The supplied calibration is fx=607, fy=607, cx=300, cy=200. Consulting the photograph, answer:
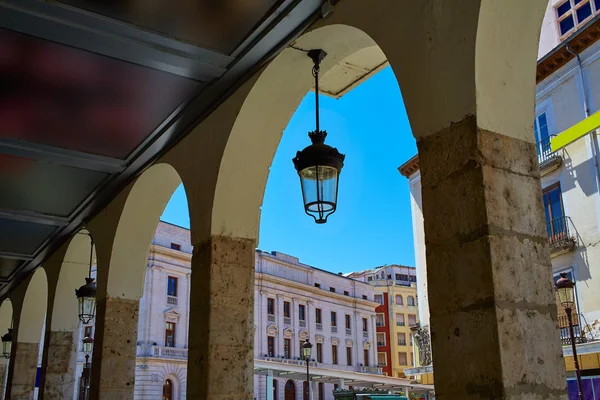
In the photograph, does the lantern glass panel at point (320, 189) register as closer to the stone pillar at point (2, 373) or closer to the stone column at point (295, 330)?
the stone pillar at point (2, 373)

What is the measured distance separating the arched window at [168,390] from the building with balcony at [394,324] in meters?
26.1

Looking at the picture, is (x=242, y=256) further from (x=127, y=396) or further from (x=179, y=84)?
(x=127, y=396)

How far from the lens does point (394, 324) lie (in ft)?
190

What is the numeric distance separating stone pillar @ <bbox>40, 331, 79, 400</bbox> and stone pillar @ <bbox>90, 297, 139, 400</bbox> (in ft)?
9.70

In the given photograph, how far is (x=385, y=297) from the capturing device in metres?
58.7

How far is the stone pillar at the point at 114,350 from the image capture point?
6.96 meters

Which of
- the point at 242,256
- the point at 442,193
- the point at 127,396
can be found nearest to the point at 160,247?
the point at 127,396

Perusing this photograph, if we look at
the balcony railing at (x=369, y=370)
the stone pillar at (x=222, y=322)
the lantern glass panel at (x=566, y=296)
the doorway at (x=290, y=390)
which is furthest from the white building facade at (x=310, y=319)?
the stone pillar at (x=222, y=322)

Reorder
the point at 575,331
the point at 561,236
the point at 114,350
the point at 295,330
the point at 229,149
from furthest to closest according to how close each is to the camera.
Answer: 1. the point at 295,330
2. the point at 561,236
3. the point at 575,331
4. the point at 114,350
5. the point at 229,149

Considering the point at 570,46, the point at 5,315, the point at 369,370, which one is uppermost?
the point at 570,46

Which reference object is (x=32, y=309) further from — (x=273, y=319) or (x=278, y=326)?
(x=278, y=326)

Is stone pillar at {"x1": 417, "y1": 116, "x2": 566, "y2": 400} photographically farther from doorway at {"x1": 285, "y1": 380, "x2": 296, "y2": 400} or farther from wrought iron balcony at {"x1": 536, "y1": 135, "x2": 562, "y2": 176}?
doorway at {"x1": 285, "y1": 380, "x2": 296, "y2": 400}

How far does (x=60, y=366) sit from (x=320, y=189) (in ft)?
24.5

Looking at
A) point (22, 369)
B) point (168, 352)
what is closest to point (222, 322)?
point (22, 369)
